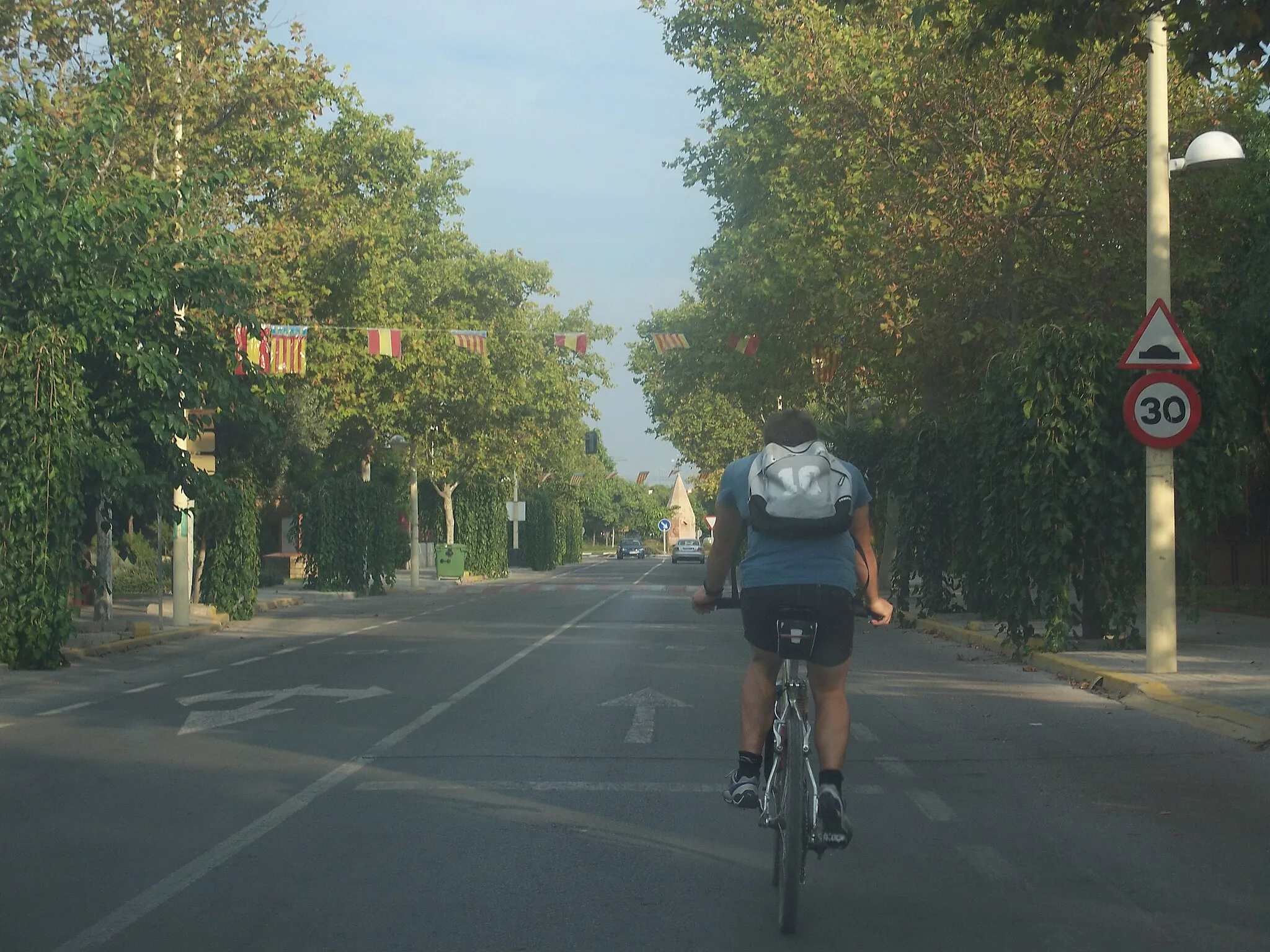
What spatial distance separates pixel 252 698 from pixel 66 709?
154 centimetres

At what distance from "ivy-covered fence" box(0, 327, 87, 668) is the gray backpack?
12312mm

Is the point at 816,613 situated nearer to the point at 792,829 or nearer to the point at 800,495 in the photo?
the point at 800,495

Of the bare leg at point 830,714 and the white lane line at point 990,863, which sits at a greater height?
the bare leg at point 830,714

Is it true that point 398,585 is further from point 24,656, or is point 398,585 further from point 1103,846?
point 1103,846

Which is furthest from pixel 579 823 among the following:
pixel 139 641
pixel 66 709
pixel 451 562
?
pixel 451 562

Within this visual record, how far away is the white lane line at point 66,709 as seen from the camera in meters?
12.2

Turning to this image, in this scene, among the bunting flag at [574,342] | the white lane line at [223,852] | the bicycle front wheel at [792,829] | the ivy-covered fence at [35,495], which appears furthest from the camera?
the bunting flag at [574,342]

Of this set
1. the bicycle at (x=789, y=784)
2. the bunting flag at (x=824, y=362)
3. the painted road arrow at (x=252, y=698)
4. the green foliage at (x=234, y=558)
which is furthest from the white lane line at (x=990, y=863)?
the bunting flag at (x=824, y=362)

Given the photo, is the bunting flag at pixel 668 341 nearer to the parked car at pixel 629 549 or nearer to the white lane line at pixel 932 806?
the white lane line at pixel 932 806

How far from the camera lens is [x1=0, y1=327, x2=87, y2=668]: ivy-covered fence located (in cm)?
1590

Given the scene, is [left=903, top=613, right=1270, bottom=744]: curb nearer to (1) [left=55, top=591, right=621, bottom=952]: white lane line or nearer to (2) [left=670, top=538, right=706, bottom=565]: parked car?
(1) [left=55, top=591, right=621, bottom=952]: white lane line

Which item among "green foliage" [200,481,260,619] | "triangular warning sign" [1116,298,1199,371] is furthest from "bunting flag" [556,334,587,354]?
"triangular warning sign" [1116,298,1199,371]

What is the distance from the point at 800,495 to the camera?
5.64 meters


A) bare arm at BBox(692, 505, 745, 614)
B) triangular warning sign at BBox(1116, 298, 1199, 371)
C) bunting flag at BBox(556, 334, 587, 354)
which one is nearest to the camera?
bare arm at BBox(692, 505, 745, 614)
